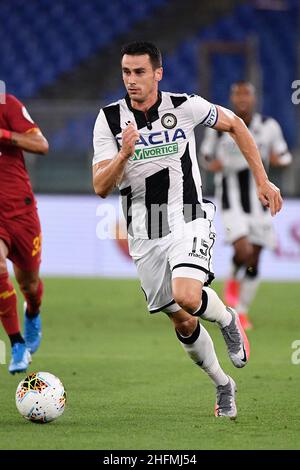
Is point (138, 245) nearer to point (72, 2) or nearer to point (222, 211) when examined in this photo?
point (222, 211)

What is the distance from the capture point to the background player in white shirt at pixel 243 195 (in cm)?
1172

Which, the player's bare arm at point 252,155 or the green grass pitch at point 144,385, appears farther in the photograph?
the player's bare arm at point 252,155

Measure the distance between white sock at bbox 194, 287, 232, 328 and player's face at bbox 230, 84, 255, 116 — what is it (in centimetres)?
524

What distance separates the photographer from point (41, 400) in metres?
6.01

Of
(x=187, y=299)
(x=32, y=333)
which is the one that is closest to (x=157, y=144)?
(x=187, y=299)

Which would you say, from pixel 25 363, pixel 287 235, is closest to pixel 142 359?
pixel 25 363

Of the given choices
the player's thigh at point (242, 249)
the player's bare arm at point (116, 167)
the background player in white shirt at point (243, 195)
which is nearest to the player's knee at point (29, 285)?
the player's bare arm at point (116, 167)

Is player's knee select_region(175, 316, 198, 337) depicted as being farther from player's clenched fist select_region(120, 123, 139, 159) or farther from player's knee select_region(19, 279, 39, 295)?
player's knee select_region(19, 279, 39, 295)

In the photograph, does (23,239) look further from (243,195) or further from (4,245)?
(243,195)

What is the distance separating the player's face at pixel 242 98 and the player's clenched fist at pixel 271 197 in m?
5.17

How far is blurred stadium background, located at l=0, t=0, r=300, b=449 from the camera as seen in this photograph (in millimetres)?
6156

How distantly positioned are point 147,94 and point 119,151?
1.76 feet

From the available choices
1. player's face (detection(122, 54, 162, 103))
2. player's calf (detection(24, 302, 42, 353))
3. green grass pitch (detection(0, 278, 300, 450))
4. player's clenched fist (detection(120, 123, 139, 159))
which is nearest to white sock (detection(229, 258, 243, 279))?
green grass pitch (detection(0, 278, 300, 450))

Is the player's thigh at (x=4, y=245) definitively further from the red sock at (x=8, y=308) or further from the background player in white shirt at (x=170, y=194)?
the background player in white shirt at (x=170, y=194)
